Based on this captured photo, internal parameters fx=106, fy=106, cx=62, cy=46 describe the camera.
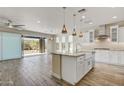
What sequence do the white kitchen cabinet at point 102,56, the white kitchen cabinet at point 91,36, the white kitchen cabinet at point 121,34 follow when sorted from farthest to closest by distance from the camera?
the white kitchen cabinet at point 91,36
the white kitchen cabinet at point 102,56
the white kitchen cabinet at point 121,34

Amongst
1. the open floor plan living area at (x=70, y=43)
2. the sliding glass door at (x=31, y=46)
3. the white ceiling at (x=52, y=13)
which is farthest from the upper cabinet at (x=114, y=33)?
the sliding glass door at (x=31, y=46)

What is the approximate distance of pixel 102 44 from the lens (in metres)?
7.70

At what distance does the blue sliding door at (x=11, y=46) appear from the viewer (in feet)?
26.4

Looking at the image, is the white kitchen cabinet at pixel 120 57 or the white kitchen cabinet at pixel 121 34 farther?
the white kitchen cabinet at pixel 121 34

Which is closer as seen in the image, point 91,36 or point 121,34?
point 121,34

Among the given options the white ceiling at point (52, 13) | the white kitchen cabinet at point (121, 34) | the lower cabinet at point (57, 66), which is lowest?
the lower cabinet at point (57, 66)

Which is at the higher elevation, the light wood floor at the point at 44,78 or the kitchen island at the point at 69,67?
the kitchen island at the point at 69,67

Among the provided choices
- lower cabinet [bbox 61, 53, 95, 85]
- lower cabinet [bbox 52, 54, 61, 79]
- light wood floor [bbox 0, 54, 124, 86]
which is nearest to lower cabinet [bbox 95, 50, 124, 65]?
light wood floor [bbox 0, 54, 124, 86]

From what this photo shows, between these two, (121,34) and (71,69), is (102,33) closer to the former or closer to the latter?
(121,34)

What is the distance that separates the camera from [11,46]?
8555 mm

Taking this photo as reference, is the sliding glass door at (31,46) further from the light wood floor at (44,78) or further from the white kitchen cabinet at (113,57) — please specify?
the white kitchen cabinet at (113,57)

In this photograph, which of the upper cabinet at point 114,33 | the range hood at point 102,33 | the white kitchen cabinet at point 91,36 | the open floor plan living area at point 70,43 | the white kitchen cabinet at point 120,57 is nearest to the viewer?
the open floor plan living area at point 70,43

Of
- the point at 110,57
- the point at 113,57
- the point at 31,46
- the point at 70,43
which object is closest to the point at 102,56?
the point at 110,57
